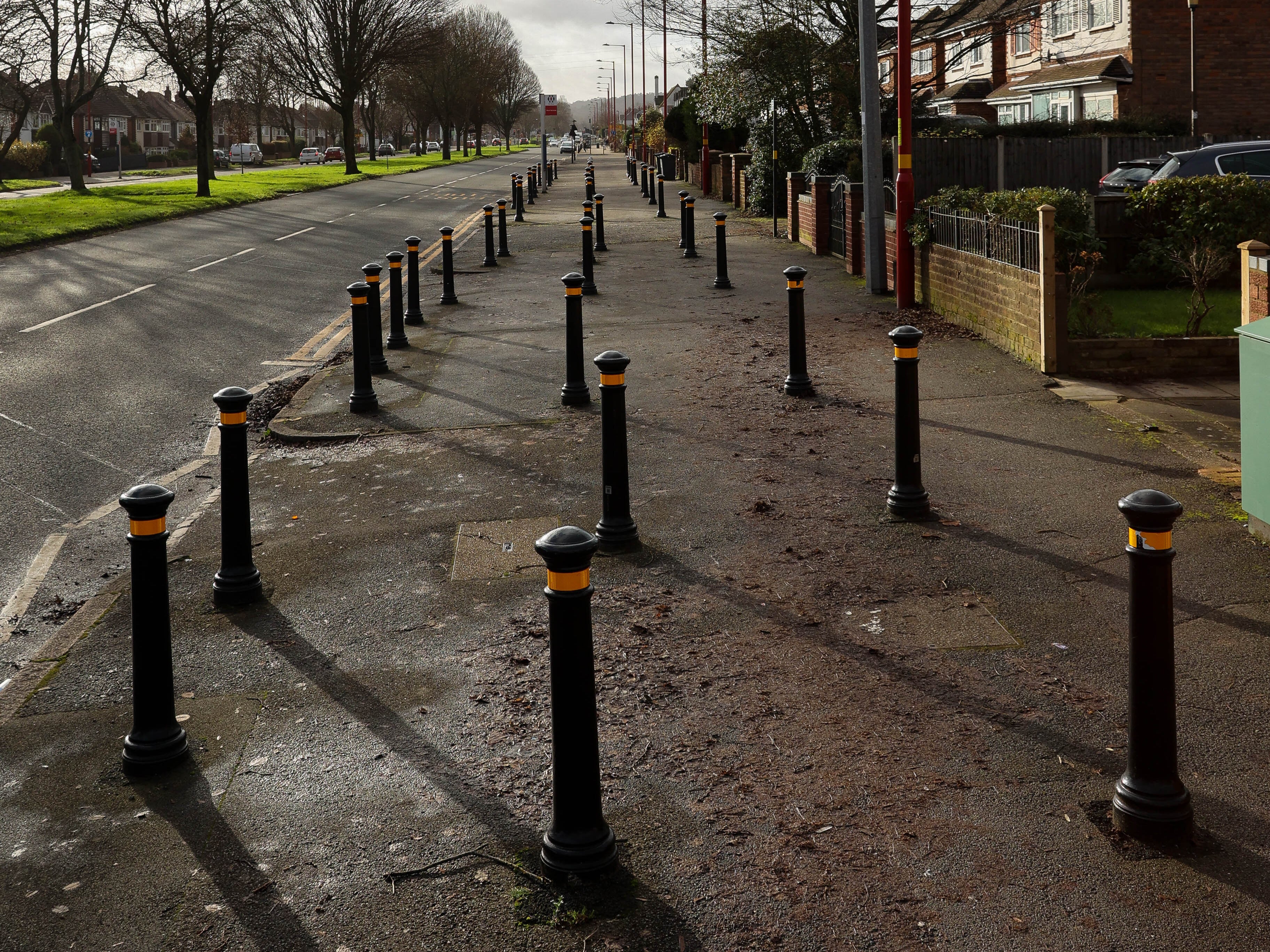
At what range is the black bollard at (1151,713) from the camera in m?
3.37

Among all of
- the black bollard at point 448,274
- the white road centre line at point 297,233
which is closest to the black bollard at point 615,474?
the black bollard at point 448,274

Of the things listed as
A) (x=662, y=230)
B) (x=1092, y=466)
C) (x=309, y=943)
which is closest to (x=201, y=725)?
(x=309, y=943)

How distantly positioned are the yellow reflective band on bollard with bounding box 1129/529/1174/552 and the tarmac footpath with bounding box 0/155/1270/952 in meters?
0.86

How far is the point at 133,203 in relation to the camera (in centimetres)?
3772

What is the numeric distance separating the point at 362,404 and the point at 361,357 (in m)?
0.38

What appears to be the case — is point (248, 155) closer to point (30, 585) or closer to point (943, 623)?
point (30, 585)

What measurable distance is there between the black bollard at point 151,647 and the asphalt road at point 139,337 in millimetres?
2450

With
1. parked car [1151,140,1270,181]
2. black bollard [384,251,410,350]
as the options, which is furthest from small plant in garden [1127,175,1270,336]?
black bollard [384,251,410,350]

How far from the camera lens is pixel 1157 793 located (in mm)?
3486

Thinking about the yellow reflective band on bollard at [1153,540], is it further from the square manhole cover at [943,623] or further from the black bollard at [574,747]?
the square manhole cover at [943,623]

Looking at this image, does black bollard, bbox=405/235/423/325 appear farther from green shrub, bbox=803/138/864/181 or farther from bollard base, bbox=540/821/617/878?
bollard base, bbox=540/821/617/878

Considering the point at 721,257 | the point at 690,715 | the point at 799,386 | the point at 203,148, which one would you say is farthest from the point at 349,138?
the point at 690,715

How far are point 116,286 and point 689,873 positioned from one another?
1773 centimetres

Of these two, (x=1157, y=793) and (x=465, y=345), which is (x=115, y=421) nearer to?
(x=465, y=345)
